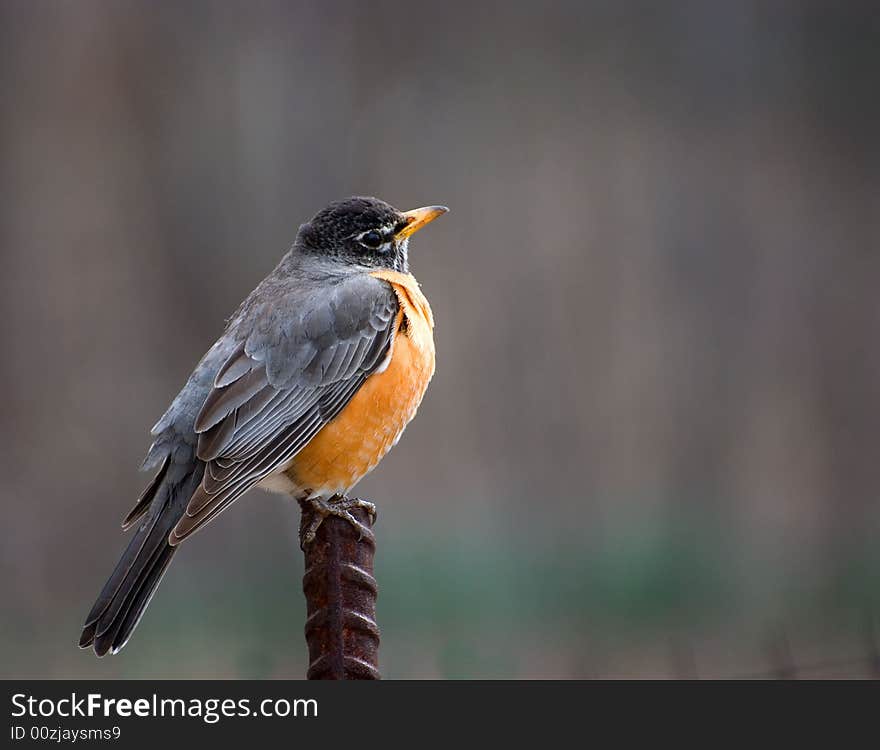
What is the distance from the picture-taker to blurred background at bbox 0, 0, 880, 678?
7.69 meters

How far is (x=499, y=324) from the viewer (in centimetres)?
837

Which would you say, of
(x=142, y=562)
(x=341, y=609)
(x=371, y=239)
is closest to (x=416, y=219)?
(x=371, y=239)

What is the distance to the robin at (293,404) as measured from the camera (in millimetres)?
3082

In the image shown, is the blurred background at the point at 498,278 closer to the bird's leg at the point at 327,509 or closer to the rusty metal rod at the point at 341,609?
the bird's leg at the point at 327,509

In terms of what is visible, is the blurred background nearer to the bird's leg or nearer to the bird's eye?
the bird's eye

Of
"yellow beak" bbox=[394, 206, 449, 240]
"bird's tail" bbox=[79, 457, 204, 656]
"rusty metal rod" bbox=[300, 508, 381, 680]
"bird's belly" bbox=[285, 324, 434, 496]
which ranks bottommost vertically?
"rusty metal rod" bbox=[300, 508, 381, 680]

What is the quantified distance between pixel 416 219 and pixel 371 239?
161mm

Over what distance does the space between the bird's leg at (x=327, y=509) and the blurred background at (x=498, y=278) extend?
3648 mm

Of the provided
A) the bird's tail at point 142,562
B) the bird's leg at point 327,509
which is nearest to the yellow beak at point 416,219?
the bird's leg at point 327,509

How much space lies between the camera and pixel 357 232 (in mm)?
3986

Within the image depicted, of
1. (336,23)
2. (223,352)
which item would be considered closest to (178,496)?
(223,352)

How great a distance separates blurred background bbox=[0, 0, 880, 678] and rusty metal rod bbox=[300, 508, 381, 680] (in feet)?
14.4

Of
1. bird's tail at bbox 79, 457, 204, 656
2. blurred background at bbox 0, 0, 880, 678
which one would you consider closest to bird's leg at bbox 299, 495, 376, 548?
bird's tail at bbox 79, 457, 204, 656
